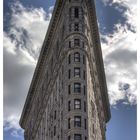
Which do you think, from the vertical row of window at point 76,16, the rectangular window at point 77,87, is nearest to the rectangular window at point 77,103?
the rectangular window at point 77,87

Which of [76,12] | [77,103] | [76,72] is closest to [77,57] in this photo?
[76,72]

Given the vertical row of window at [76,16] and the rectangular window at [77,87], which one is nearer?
the rectangular window at [77,87]

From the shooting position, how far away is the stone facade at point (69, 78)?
79.4m

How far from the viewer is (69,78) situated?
3273 inches

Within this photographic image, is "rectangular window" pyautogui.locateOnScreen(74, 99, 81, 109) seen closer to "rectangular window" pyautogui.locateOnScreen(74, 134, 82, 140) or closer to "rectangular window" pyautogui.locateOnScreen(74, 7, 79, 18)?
"rectangular window" pyautogui.locateOnScreen(74, 134, 82, 140)

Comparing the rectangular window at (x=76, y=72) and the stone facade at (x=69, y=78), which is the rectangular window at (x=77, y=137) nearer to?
the stone facade at (x=69, y=78)

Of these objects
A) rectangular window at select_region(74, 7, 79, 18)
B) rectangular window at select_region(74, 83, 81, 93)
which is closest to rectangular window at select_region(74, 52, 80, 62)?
rectangular window at select_region(74, 83, 81, 93)

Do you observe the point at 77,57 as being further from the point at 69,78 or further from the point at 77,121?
the point at 77,121

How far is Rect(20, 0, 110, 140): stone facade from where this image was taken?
260 ft

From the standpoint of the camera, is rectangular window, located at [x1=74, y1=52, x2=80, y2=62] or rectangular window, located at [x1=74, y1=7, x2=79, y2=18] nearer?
rectangular window, located at [x1=74, y1=52, x2=80, y2=62]

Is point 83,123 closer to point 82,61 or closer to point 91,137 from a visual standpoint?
point 91,137

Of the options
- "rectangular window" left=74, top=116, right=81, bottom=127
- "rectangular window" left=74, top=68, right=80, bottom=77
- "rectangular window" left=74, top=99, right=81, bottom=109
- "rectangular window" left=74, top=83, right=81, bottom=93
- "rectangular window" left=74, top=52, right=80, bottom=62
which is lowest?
"rectangular window" left=74, top=116, right=81, bottom=127

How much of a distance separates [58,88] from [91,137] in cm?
1480

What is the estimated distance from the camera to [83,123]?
77625mm
